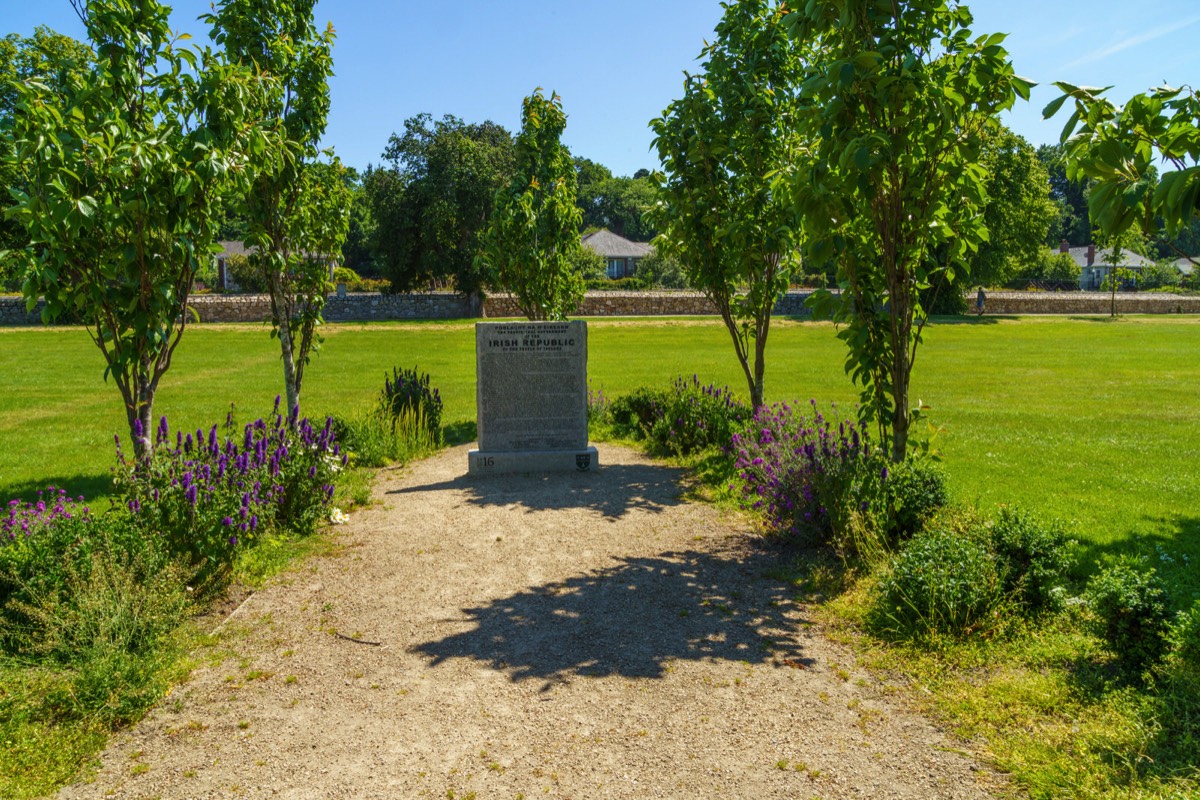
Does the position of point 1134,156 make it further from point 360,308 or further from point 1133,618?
point 360,308

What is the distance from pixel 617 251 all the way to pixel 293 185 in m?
81.6

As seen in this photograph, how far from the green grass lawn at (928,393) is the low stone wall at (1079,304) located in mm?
23259

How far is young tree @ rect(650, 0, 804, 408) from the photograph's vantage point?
9.70 meters

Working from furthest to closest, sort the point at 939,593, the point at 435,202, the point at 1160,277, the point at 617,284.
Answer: the point at 1160,277 → the point at 617,284 → the point at 435,202 → the point at 939,593

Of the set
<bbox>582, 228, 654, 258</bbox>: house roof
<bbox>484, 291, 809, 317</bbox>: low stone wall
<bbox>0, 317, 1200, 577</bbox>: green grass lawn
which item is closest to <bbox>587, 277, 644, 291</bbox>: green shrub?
<bbox>484, 291, 809, 317</bbox>: low stone wall

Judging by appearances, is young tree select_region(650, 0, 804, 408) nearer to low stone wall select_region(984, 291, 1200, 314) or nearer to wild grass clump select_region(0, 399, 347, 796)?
wild grass clump select_region(0, 399, 347, 796)

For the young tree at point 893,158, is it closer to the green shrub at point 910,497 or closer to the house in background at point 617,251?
the green shrub at point 910,497

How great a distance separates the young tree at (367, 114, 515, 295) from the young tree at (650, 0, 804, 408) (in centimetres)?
3521

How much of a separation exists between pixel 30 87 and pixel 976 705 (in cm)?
673

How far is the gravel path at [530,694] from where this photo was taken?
358cm

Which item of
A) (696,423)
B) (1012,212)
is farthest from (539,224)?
(1012,212)

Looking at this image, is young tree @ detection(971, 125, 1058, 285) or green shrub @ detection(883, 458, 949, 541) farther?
young tree @ detection(971, 125, 1058, 285)

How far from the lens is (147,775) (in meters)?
3.60

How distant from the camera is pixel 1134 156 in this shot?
4.04 meters
